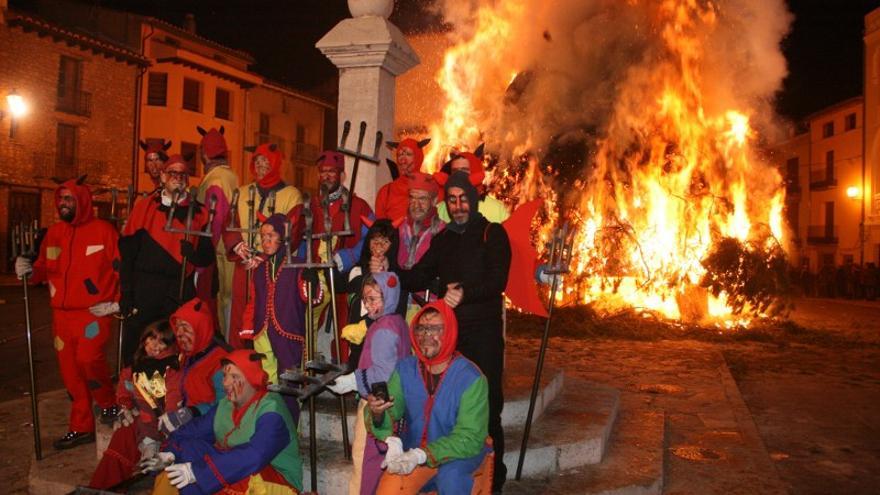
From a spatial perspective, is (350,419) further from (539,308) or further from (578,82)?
(578,82)

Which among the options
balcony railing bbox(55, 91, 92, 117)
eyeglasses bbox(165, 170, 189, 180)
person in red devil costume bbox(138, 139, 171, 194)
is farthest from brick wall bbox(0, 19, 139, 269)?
eyeglasses bbox(165, 170, 189, 180)

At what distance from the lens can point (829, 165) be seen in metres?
40.1

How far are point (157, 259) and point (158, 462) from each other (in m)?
2.09

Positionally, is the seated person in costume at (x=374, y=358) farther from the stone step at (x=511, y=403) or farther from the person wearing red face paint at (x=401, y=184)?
the person wearing red face paint at (x=401, y=184)

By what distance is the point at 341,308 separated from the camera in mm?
5887

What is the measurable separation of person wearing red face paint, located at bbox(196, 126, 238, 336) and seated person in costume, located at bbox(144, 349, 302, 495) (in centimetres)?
182

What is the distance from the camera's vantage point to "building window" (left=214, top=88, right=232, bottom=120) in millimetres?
37406

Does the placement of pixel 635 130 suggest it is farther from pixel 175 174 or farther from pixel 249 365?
pixel 249 365

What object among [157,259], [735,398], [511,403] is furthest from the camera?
[735,398]

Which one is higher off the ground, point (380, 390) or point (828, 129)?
point (828, 129)

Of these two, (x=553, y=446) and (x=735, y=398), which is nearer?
(x=553, y=446)

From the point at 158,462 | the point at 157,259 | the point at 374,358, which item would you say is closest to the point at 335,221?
the point at 157,259

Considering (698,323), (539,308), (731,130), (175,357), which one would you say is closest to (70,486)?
(175,357)

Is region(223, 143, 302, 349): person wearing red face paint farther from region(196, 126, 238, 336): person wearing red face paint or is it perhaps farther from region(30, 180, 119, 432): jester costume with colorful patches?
region(30, 180, 119, 432): jester costume with colorful patches
